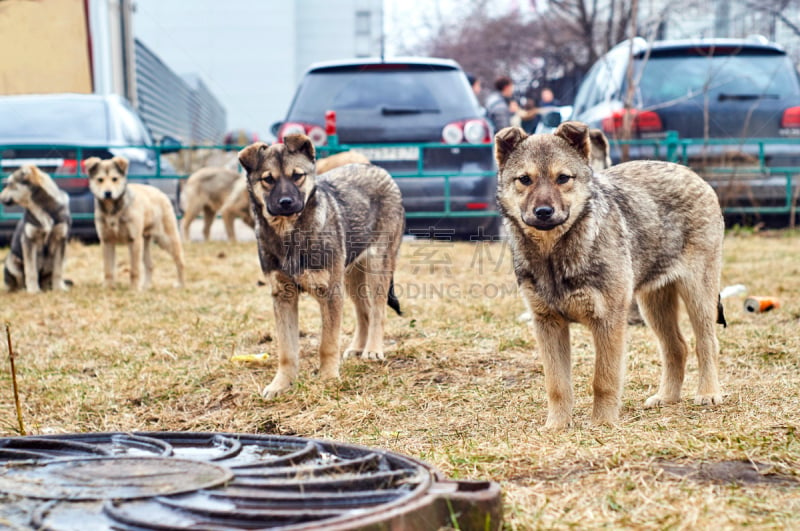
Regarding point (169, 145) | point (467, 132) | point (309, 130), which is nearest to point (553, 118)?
point (467, 132)

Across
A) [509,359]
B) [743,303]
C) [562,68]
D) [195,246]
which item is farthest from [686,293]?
[562,68]

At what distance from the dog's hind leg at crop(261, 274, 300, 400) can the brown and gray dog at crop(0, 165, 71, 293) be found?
486cm

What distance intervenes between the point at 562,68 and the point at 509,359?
75.3ft

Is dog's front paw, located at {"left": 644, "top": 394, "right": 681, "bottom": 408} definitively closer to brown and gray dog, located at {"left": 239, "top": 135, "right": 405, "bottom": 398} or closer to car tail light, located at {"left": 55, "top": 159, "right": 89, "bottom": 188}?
brown and gray dog, located at {"left": 239, "top": 135, "right": 405, "bottom": 398}

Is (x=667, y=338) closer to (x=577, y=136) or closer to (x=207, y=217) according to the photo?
(x=577, y=136)

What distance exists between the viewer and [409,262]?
10.8 m

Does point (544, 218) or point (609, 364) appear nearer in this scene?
point (544, 218)

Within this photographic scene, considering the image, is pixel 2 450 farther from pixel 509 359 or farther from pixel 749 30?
pixel 749 30

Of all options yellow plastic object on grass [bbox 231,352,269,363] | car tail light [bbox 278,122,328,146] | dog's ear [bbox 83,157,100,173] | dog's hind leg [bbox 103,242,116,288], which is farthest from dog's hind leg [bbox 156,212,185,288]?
yellow plastic object on grass [bbox 231,352,269,363]

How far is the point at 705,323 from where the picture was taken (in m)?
4.88

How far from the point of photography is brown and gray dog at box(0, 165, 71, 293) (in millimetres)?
9578

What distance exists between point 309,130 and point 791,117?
604 cm

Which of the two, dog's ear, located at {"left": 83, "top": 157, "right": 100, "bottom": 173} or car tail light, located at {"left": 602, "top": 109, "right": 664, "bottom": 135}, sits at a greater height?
car tail light, located at {"left": 602, "top": 109, "right": 664, "bottom": 135}

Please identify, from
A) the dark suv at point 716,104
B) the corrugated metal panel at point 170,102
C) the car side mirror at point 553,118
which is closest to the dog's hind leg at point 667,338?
the car side mirror at point 553,118
